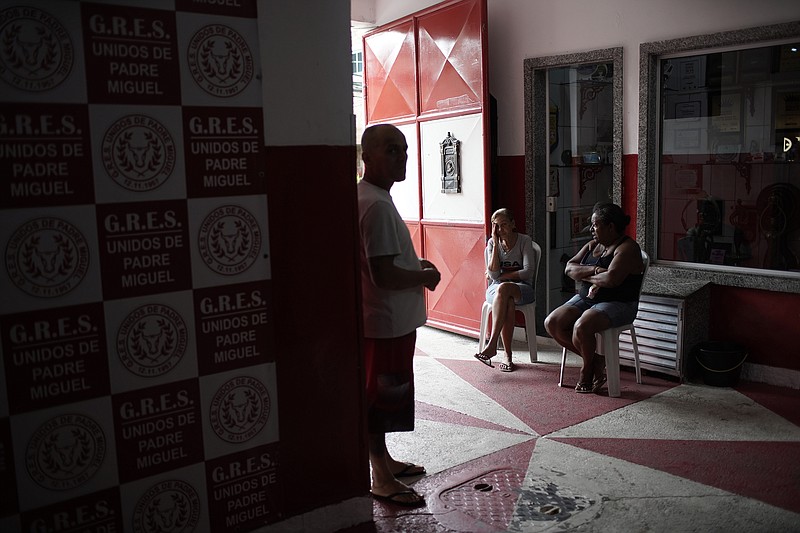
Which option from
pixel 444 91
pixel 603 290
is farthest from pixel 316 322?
pixel 444 91

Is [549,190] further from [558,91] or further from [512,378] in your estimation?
[512,378]

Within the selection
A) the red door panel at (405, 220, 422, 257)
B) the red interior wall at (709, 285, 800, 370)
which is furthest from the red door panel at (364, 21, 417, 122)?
the red interior wall at (709, 285, 800, 370)

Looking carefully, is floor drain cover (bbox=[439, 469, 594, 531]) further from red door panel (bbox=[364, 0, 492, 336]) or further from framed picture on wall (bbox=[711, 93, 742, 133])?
framed picture on wall (bbox=[711, 93, 742, 133])

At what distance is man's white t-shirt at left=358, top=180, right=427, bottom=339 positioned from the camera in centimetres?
303

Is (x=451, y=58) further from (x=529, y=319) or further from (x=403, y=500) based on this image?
(x=403, y=500)

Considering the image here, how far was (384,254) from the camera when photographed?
302 cm

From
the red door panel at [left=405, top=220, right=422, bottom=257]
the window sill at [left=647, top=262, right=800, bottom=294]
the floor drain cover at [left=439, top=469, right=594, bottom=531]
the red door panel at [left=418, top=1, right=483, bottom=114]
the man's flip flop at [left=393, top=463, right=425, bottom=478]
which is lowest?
the floor drain cover at [left=439, top=469, right=594, bottom=531]

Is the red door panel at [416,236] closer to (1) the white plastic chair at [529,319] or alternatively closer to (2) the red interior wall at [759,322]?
(1) the white plastic chair at [529,319]

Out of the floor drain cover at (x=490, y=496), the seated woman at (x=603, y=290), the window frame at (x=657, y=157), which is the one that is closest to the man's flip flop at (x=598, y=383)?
the seated woman at (x=603, y=290)

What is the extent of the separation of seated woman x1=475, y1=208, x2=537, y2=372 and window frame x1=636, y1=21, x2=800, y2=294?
2.91 feet

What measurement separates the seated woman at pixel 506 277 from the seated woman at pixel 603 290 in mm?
556

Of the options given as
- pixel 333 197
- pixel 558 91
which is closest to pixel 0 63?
pixel 333 197

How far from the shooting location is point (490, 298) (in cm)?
551

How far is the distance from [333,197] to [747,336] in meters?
3.47
